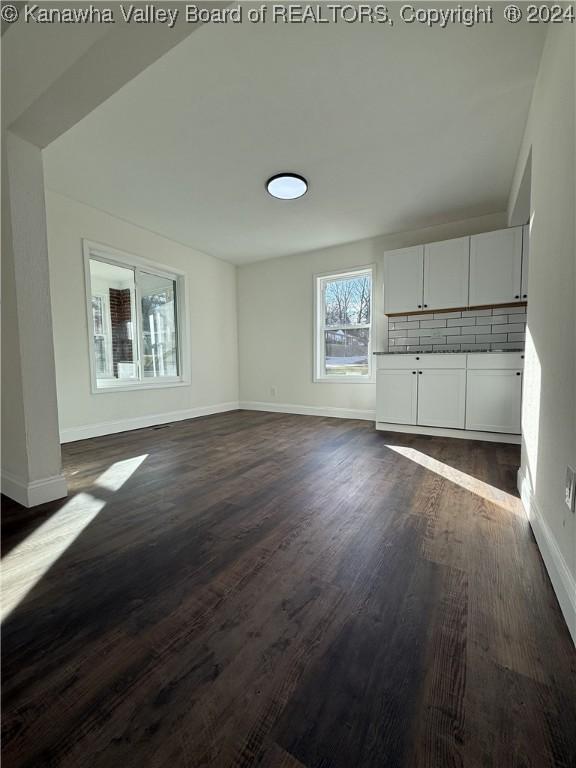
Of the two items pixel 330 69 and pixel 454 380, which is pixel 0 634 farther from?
pixel 454 380

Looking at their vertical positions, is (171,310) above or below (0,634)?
above

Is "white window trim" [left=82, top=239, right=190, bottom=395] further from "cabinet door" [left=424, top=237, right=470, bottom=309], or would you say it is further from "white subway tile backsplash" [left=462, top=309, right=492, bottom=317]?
"white subway tile backsplash" [left=462, top=309, right=492, bottom=317]

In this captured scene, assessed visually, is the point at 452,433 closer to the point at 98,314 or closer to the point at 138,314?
the point at 138,314

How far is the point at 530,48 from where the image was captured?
1.75 m

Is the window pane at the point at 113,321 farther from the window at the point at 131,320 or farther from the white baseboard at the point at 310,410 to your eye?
the white baseboard at the point at 310,410

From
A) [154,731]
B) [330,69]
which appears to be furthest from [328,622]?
[330,69]

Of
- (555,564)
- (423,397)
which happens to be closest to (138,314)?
(423,397)

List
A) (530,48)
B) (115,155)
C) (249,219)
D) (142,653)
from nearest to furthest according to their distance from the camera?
(142,653) → (530,48) → (115,155) → (249,219)

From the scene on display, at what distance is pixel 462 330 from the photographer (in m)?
3.89

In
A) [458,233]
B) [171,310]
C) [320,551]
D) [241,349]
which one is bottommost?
[320,551]

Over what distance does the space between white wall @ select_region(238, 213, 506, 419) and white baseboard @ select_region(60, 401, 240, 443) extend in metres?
0.79

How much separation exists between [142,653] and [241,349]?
4.97 m

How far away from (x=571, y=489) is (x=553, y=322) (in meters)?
0.68

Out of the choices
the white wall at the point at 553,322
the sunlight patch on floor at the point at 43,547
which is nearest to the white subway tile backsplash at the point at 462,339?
the white wall at the point at 553,322
